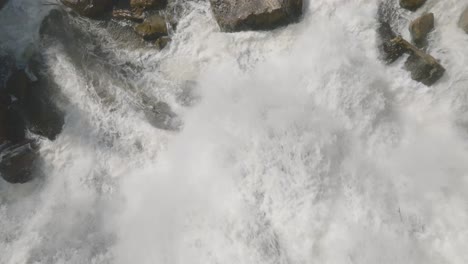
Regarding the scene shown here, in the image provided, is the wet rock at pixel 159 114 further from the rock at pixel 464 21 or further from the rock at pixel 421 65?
the rock at pixel 464 21

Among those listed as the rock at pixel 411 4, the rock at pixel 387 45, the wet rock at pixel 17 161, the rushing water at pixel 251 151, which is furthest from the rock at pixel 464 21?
the wet rock at pixel 17 161

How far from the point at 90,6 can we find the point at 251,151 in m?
3.32

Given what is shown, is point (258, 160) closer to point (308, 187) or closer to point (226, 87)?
point (308, 187)

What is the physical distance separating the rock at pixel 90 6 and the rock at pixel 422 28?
Answer: 4354mm

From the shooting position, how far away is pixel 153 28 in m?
5.87

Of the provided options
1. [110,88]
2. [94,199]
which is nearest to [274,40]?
[110,88]

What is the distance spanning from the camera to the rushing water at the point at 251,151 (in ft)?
15.4

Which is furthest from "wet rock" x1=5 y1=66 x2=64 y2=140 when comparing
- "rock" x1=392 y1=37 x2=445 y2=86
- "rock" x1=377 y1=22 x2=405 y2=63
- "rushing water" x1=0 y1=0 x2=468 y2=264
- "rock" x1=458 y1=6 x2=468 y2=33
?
"rock" x1=458 y1=6 x2=468 y2=33

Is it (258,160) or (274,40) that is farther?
(274,40)

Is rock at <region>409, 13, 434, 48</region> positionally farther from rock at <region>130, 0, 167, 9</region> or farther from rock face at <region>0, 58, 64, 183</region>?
rock face at <region>0, 58, 64, 183</region>

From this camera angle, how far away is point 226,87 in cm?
552

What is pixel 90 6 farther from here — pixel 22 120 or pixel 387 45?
pixel 387 45

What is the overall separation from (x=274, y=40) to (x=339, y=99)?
122cm

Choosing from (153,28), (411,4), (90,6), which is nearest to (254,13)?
(153,28)
